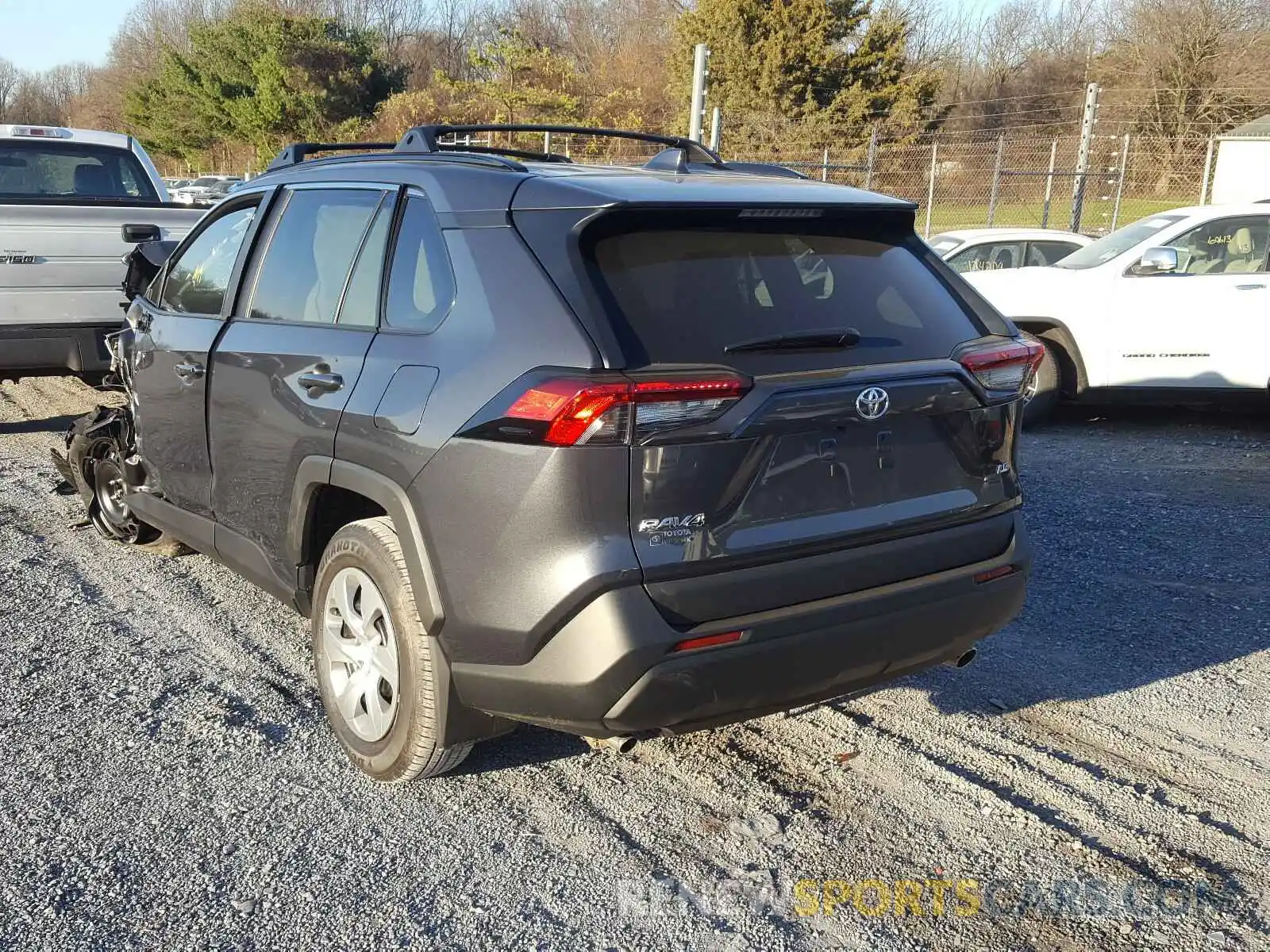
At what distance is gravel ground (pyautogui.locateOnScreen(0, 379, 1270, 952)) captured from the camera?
2.71 metres

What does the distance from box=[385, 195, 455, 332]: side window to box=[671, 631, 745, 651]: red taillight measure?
1102 mm

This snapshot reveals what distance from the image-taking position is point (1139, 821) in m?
3.14

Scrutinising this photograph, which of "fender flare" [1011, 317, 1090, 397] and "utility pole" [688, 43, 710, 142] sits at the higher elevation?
"utility pole" [688, 43, 710, 142]

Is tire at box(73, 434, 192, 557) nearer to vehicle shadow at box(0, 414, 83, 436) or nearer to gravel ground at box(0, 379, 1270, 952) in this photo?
gravel ground at box(0, 379, 1270, 952)

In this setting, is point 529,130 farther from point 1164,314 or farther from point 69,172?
point 69,172

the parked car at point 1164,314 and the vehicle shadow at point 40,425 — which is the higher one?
the parked car at point 1164,314

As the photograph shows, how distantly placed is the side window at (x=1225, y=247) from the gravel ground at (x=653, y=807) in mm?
4085

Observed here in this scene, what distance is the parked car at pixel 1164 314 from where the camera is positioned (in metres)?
7.86

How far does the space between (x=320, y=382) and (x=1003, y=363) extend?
203 cm

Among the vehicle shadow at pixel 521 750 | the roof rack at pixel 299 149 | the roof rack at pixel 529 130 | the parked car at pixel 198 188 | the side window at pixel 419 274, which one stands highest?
the roof rack at pixel 529 130

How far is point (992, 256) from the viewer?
10930 millimetres

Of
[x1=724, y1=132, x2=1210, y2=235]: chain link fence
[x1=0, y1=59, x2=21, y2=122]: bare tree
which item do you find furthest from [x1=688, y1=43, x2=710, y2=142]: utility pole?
[x1=0, y1=59, x2=21, y2=122]: bare tree

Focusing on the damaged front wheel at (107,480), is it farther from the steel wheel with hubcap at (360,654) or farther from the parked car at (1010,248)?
the parked car at (1010,248)

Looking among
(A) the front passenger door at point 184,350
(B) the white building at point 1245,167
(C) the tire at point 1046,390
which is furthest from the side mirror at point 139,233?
(B) the white building at point 1245,167
